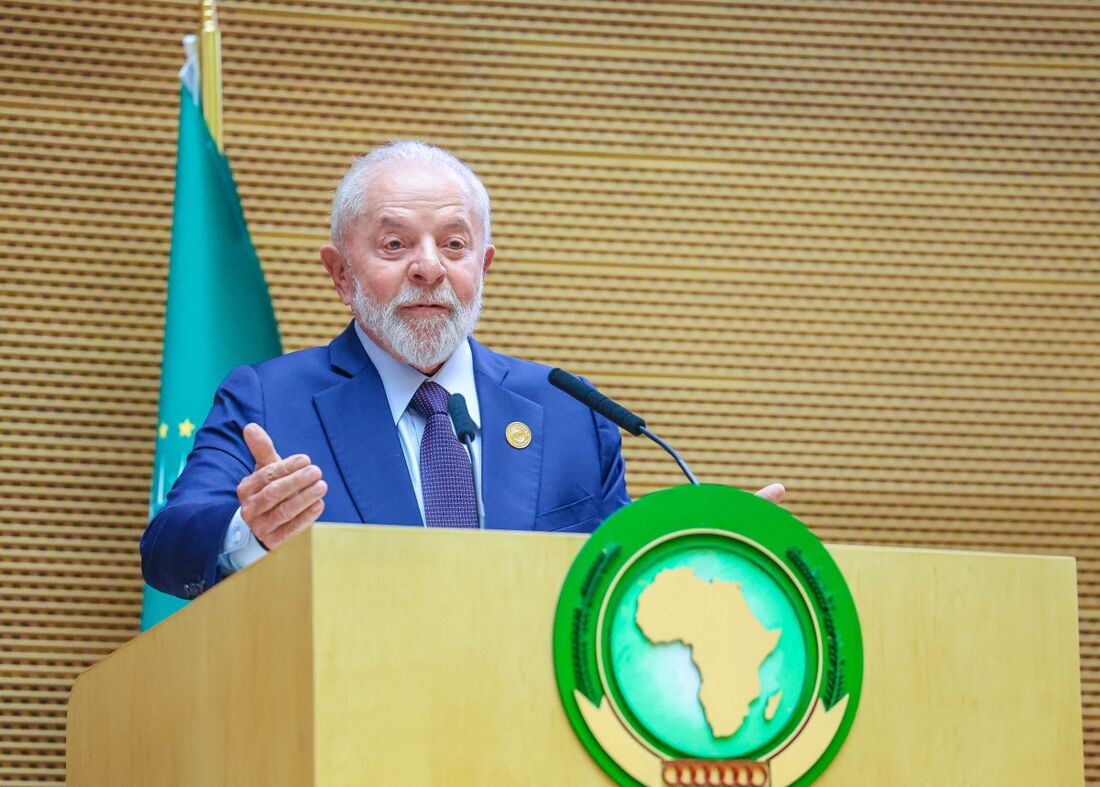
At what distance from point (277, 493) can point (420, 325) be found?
915 mm

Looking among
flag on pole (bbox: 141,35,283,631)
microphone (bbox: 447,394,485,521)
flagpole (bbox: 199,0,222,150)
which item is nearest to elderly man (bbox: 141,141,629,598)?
microphone (bbox: 447,394,485,521)

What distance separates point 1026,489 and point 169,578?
2.99 m

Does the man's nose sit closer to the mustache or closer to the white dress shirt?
the mustache

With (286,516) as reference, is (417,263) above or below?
above

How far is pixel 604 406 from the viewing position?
7.28 ft

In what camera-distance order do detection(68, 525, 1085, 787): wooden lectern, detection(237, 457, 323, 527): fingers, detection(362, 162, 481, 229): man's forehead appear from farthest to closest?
detection(362, 162, 481, 229): man's forehead
detection(237, 457, 323, 527): fingers
detection(68, 525, 1085, 787): wooden lectern

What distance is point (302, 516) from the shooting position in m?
1.96

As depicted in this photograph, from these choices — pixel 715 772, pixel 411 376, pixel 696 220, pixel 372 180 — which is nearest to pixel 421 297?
pixel 411 376

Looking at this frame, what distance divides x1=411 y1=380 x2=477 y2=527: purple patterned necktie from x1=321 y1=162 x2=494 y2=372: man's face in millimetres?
189

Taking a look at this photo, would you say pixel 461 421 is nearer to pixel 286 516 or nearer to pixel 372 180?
pixel 286 516

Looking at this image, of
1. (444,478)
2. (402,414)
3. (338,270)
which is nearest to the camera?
(444,478)

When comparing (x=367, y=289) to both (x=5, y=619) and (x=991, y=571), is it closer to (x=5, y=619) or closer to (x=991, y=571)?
(x=991, y=571)

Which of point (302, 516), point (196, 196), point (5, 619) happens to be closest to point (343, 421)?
point (302, 516)

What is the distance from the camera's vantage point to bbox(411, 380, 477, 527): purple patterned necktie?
2.51 m
